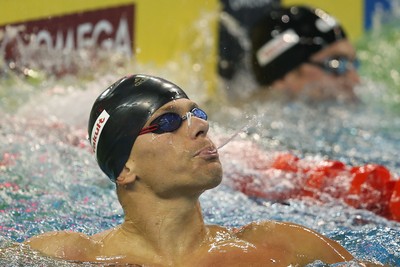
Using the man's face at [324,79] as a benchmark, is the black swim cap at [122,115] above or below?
above

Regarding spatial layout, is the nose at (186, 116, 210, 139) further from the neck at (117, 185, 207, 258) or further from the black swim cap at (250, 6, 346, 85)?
the black swim cap at (250, 6, 346, 85)

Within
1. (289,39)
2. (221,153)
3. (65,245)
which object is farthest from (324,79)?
(65,245)

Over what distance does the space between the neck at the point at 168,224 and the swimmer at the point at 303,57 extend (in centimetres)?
303

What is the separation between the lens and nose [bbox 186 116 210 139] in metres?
2.44

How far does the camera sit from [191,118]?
2.47 metres

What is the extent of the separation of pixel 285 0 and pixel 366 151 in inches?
77.3

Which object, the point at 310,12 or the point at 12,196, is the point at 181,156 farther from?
the point at 310,12

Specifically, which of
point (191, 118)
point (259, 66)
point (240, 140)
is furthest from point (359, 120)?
point (191, 118)

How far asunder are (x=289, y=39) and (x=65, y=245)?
3.25 metres

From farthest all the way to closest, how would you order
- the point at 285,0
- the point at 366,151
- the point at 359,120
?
1. the point at 285,0
2. the point at 359,120
3. the point at 366,151

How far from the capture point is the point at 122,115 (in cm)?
249

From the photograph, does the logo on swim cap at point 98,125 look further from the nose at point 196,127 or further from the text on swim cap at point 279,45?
the text on swim cap at point 279,45

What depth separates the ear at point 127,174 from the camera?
2463 millimetres

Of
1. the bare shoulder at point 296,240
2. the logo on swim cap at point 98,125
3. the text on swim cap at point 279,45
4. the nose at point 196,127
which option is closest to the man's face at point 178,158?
the nose at point 196,127
